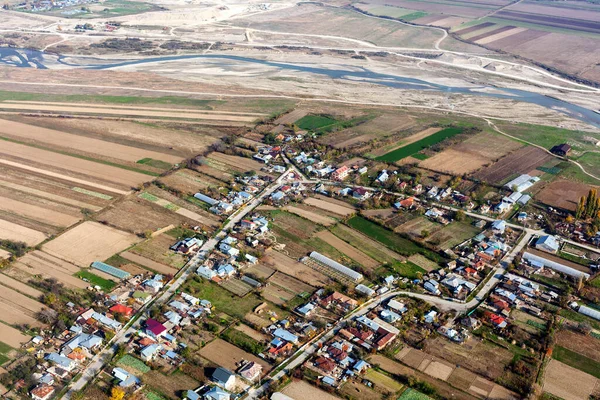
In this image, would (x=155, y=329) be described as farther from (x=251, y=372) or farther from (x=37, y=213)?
(x=37, y=213)

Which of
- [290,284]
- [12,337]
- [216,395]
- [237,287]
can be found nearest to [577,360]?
[290,284]

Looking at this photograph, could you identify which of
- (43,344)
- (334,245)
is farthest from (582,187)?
(43,344)

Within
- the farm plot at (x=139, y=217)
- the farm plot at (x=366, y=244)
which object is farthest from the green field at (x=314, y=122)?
the farm plot at (x=139, y=217)

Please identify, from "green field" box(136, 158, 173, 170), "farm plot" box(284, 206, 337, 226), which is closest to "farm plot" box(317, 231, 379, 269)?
"farm plot" box(284, 206, 337, 226)

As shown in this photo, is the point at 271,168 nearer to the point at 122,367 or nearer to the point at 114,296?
the point at 114,296

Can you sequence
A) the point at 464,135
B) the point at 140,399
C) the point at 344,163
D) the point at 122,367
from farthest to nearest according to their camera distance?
the point at 464,135 → the point at 344,163 → the point at 122,367 → the point at 140,399

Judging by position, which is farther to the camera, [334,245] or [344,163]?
[344,163]

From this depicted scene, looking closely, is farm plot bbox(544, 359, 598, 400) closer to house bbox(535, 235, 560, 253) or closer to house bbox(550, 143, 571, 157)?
house bbox(535, 235, 560, 253)
